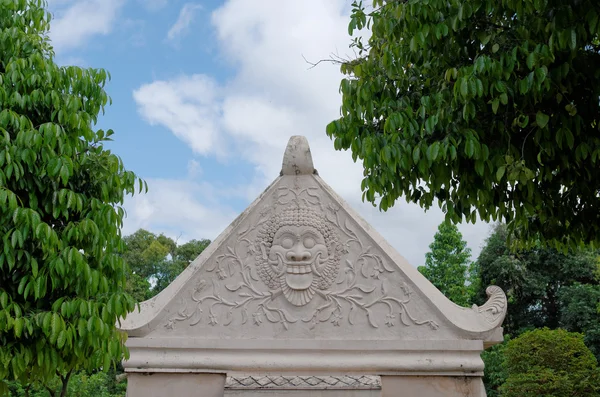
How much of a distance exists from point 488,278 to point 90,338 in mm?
20994

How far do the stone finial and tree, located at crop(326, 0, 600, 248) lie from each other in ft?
1.12

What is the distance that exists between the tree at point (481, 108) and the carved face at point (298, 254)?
2.39ft

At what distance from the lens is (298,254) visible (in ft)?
20.4

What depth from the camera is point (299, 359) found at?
6.07m

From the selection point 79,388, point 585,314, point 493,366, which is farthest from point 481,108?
point 585,314

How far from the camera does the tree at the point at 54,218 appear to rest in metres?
4.54

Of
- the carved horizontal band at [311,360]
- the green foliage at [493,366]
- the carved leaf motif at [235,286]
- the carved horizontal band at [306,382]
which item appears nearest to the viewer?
the carved horizontal band at [306,382]

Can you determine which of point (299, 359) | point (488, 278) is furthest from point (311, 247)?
point (488, 278)

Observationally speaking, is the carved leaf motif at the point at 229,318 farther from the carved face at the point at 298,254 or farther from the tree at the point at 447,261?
the tree at the point at 447,261

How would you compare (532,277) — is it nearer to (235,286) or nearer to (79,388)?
(79,388)

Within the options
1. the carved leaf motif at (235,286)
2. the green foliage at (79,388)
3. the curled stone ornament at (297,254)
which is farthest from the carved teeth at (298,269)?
the green foliage at (79,388)

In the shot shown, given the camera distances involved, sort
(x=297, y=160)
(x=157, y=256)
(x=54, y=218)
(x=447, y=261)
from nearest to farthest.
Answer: (x=54, y=218) < (x=297, y=160) < (x=447, y=261) < (x=157, y=256)

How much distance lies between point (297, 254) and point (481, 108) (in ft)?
7.26

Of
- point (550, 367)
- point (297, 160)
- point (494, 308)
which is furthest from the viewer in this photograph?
point (550, 367)
